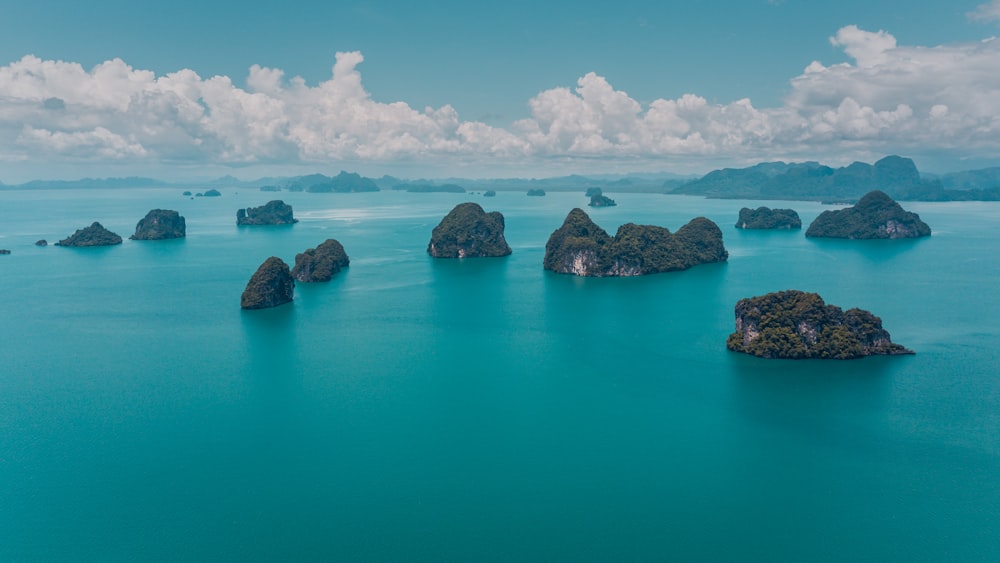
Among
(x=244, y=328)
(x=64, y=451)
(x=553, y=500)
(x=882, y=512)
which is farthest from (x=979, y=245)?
(x=64, y=451)

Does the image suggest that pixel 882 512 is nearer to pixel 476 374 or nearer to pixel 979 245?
pixel 476 374

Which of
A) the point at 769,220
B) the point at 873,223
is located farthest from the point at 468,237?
the point at 873,223

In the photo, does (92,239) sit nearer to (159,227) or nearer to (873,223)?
(159,227)

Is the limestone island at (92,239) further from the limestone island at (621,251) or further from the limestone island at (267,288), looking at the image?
the limestone island at (621,251)

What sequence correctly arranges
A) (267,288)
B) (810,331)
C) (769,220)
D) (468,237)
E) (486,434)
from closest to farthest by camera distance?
(486,434)
(810,331)
(267,288)
(468,237)
(769,220)

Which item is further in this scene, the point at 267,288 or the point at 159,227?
the point at 159,227

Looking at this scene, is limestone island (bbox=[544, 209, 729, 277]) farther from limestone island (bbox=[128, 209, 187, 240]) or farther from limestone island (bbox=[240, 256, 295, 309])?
limestone island (bbox=[128, 209, 187, 240])

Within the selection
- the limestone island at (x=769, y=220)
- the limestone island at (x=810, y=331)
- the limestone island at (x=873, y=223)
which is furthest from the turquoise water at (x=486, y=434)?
the limestone island at (x=769, y=220)
